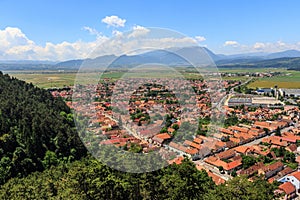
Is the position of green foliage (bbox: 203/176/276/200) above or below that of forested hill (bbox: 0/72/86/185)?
above

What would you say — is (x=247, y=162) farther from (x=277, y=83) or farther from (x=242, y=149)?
(x=277, y=83)

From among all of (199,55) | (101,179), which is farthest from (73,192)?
(199,55)

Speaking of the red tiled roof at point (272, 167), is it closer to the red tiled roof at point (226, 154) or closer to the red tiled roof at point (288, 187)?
the red tiled roof at point (288, 187)

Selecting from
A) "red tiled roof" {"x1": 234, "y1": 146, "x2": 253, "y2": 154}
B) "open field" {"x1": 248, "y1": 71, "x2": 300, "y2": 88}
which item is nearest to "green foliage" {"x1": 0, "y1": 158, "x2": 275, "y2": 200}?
"red tiled roof" {"x1": 234, "y1": 146, "x2": 253, "y2": 154}

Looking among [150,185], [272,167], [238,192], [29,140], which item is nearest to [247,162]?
[272,167]

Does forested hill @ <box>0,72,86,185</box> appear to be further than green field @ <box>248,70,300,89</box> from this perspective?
No

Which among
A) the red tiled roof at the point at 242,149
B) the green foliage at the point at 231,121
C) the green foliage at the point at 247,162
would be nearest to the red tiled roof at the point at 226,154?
the red tiled roof at the point at 242,149

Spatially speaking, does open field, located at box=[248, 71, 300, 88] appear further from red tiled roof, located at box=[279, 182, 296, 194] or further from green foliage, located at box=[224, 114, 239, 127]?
→ red tiled roof, located at box=[279, 182, 296, 194]

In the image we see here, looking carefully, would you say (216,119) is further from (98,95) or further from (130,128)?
(98,95)
